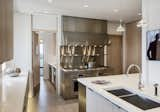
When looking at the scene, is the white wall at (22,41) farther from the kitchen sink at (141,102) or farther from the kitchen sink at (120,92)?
the kitchen sink at (141,102)

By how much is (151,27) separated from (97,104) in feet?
5.38

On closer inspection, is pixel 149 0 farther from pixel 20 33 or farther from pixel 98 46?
pixel 20 33

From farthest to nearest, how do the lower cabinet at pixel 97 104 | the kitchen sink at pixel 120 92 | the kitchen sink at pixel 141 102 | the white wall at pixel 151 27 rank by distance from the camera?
1. the white wall at pixel 151 27
2. the kitchen sink at pixel 120 92
3. the lower cabinet at pixel 97 104
4. the kitchen sink at pixel 141 102

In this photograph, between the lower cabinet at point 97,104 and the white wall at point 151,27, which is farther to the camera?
the white wall at point 151,27

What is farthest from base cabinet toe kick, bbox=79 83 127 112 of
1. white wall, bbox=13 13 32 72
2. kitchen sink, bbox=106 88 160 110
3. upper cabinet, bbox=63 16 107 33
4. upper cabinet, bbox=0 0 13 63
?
upper cabinet, bbox=63 16 107 33

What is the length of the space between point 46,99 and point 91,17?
10.9ft

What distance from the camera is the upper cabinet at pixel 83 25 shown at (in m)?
5.34

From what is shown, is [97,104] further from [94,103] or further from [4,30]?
[4,30]

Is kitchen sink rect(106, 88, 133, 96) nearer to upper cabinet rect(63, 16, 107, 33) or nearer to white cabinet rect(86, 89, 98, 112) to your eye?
white cabinet rect(86, 89, 98, 112)

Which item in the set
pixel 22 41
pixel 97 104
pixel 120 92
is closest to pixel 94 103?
pixel 97 104

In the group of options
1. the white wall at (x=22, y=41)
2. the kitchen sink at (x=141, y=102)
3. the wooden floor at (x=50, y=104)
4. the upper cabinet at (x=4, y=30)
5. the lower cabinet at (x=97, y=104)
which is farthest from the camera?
the white wall at (x=22, y=41)

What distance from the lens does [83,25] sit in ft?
18.3

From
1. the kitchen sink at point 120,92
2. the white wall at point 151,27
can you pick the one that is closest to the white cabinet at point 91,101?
the kitchen sink at point 120,92

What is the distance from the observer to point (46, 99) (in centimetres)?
479
